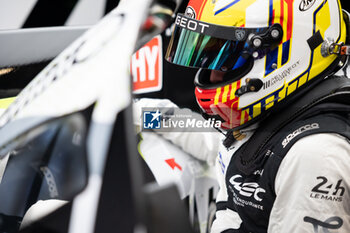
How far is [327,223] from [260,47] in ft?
1.65

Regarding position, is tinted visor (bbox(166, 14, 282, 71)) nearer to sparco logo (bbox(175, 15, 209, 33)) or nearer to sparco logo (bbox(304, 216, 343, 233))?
sparco logo (bbox(175, 15, 209, 33))

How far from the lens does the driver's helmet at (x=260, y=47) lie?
1.16 m

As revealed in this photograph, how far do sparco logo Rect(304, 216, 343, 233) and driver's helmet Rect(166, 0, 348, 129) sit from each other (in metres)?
0.38

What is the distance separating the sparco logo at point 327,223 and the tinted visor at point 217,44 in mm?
484

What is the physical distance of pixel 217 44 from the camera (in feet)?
3.87

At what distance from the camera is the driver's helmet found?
1.16 meters

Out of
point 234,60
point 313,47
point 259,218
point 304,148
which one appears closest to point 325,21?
point 313,47

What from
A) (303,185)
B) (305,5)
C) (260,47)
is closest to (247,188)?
(303,185)

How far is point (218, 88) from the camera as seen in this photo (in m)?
1.23

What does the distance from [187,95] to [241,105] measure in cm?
61

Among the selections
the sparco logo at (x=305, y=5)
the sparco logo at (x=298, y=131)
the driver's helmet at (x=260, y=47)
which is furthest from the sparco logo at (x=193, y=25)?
the sparco logo at (x=298, y=131)

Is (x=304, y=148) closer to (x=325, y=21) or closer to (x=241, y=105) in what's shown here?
(x=241, y=105)
